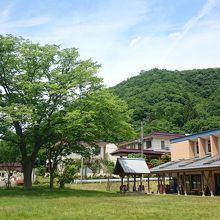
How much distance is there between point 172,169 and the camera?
117ft

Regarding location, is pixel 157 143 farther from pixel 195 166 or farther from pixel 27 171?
pixel 27 171

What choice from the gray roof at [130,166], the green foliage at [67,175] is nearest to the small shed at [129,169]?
the gray roof at [130,166]

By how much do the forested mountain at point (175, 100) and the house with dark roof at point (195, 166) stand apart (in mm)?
37171

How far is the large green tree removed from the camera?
31.7m

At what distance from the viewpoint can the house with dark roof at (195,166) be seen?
3262 cm

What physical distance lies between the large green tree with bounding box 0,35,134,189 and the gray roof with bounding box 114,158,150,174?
15.7 feet

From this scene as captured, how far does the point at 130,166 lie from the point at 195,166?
7.25m

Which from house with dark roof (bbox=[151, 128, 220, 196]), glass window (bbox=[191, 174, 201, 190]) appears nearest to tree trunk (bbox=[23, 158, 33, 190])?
house with dark roof (bbox=[151, 128, 220, 196])

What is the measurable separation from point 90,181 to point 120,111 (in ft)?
61.6

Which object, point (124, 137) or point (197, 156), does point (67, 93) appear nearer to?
point (124, 137)

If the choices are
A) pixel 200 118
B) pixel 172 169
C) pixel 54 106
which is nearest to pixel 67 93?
pixel 54 106

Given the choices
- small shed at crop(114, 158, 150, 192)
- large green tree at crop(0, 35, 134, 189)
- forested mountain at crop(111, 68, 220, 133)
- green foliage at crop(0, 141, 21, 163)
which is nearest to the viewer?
large green tree at crop(0, 35, 134, 189)

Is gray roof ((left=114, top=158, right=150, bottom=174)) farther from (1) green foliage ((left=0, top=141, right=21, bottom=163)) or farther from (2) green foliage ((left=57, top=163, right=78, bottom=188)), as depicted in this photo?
(1) green foliage ((left=0, top=141, right=21, bottom=163))

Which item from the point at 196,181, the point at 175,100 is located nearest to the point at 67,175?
the point at 196,181
